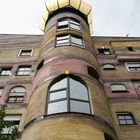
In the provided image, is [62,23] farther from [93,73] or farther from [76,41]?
[93,73]

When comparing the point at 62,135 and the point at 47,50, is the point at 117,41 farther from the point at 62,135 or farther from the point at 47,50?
the point at 62,135

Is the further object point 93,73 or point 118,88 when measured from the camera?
point 118,88

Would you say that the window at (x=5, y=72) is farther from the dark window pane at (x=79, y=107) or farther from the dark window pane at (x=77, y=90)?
the dark window pane at (x=79, y=107)

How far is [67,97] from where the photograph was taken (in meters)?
11.6

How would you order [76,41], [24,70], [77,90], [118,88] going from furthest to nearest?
[24,70] → [76,41] → [118,88] → [77,90]

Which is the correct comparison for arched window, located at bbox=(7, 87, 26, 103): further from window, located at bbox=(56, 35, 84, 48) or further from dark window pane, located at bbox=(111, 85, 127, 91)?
dark window pane, located at bbox=(111, 85, 127, 91)

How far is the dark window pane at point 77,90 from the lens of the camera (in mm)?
12008

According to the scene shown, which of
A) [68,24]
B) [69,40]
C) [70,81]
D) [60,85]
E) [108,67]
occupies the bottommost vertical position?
[60,85]

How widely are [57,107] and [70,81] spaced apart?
5.98 ft

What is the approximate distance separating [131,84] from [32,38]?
10.2m

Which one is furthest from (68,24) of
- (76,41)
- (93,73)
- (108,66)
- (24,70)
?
(93,73)

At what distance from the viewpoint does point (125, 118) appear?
47.9ft

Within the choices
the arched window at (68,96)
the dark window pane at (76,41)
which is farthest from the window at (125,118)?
the dark window pane at (76,41)

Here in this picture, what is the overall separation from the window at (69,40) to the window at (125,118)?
16.4 feet
